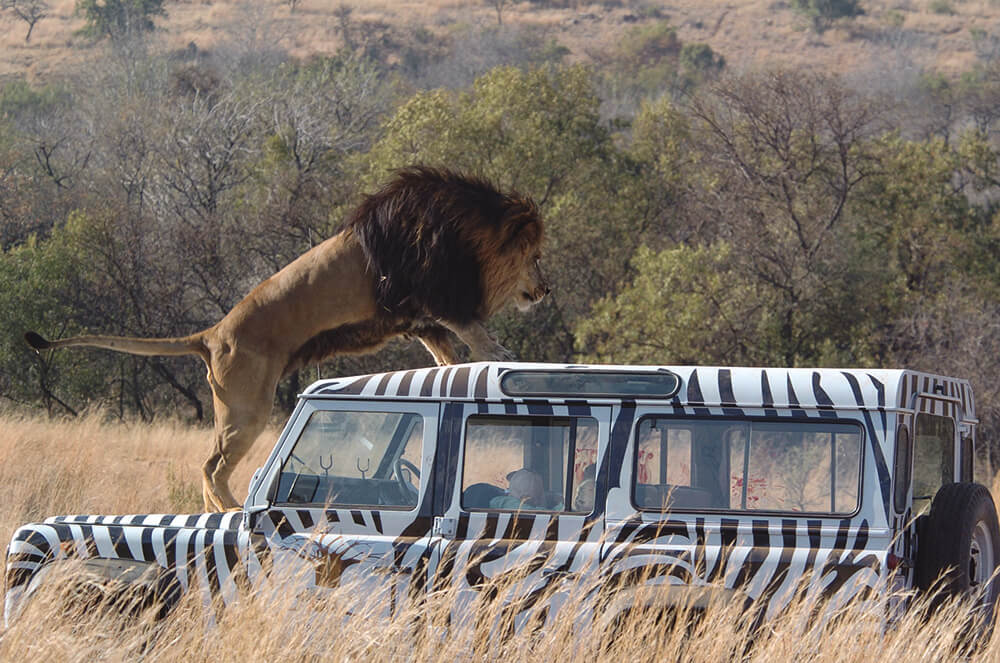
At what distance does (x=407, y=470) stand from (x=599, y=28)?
66802mm

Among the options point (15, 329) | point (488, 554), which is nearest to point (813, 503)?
point (488, 554)

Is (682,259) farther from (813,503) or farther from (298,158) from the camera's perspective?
(813,503)

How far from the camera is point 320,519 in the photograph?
4.98 meters

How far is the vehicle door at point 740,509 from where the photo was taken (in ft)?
14.7

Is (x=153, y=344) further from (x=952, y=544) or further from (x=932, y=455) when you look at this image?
(x=952, y=544)

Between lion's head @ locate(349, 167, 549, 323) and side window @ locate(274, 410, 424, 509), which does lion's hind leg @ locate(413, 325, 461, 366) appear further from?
side window @ locate(274, 410, 424, 509)

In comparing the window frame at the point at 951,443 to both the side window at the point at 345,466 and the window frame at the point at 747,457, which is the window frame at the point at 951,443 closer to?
the window frame at the point at 747,457

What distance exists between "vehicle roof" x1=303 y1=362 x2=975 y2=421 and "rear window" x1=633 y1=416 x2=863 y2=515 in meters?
0.09

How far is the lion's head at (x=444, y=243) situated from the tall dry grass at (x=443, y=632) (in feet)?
9.53

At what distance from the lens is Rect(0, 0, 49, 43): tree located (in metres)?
63.8

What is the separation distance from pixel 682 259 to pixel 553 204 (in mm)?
3219

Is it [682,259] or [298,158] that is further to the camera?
[298,158]

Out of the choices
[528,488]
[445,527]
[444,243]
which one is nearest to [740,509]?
[528,488]

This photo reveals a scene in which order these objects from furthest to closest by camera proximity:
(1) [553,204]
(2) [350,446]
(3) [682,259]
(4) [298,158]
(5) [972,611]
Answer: (4) [298,158] → (1) [553,204] → (3) [682,259] → (2) [350,446] → (5) [972,611]
